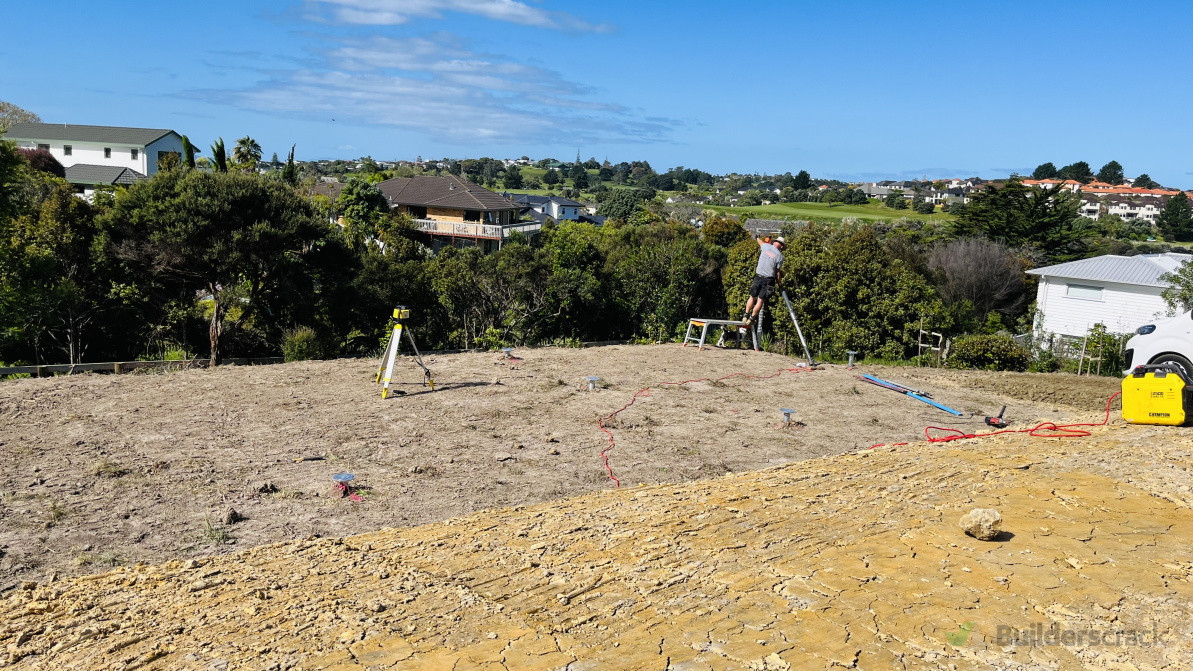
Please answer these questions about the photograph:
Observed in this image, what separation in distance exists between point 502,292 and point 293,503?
1106cm

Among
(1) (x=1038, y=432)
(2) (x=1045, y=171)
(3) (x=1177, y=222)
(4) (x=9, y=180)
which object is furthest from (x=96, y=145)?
(2) (x=1045, y=171)

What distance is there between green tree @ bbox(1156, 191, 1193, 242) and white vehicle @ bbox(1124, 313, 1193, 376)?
86.9m

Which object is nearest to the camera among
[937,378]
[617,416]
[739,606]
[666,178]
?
[739,606]

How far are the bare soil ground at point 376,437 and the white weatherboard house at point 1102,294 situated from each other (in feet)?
49.8

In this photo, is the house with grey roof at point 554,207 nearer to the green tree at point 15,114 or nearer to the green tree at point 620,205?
the green tree at point 620,205

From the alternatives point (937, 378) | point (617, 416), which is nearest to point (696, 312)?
point (937, 378)

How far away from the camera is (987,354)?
15703 mm

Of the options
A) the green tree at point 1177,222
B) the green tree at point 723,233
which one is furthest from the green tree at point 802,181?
the green tree at point 723,233

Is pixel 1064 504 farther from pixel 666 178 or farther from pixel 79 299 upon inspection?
pixel 666 178

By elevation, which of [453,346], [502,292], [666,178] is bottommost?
[453,346]

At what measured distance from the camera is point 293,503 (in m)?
6.83

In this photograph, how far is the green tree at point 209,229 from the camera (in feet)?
45.6

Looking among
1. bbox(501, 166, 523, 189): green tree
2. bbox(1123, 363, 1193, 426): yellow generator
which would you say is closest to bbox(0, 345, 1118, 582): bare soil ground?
bbox(1123, 363, 1193, 426): yellow generator

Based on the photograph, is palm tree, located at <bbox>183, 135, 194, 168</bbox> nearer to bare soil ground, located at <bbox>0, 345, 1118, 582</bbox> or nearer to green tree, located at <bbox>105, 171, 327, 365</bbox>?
green tree, located at <bbox>105, 171, 327, 365</bbox>
